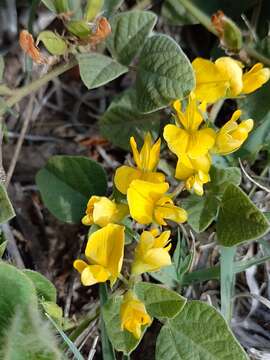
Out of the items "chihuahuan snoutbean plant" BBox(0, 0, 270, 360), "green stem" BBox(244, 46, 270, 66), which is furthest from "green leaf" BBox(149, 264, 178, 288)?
"green stem" BBox(244, 46, 270, 66)

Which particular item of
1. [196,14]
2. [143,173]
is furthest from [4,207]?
[196,14]

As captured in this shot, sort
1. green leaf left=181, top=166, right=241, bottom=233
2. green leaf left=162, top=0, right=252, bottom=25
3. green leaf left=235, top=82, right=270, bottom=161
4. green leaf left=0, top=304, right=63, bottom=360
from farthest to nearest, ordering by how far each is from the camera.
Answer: green leaf left=162, top=0, right=252, bottom=25, green leaf left=235, top=82, right=270, bottom=161, green leaf left=181, top=166, right=241, bottom=233, green leaf left=0, top=304, right=63, bottom=360

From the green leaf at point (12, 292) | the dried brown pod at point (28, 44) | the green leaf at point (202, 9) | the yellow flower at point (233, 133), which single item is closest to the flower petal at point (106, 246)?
the green leaf at point (12, 292)

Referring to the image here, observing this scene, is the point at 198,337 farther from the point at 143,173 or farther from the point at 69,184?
the point at 69,184

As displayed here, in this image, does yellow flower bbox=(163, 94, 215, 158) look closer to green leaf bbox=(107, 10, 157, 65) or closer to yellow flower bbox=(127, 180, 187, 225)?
yellow flower bbox=(127, 180, 187, 225)

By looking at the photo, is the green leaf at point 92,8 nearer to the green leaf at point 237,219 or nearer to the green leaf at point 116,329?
the green leaf at point 237,219

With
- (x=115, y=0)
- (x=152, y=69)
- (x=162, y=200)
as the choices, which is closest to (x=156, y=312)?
(x=162, y=200)

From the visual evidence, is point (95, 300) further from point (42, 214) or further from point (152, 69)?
point (152, 69)
